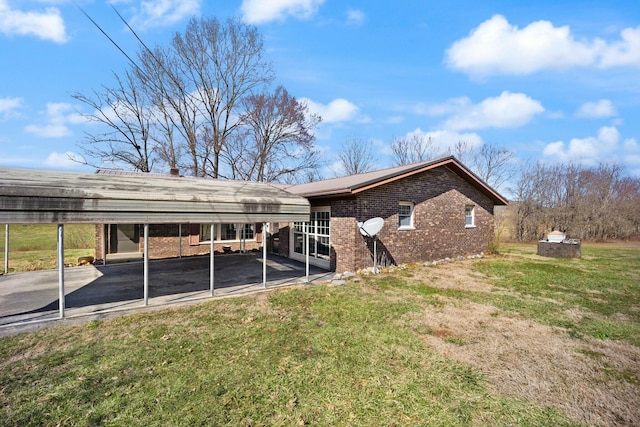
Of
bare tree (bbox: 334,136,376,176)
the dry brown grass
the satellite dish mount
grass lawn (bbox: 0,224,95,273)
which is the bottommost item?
the dry brown grass

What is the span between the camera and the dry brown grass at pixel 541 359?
3.35m

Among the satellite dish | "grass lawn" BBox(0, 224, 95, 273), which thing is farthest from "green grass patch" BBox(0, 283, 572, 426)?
"grass lawn" BBox(0, 224, 95, 273)

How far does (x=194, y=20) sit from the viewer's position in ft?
77.0

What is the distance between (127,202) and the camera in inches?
244

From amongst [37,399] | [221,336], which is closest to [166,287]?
[221,336]

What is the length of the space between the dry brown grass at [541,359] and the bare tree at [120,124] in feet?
80.2

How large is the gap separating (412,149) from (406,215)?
2160 centimetres

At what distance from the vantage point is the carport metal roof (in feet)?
17.7

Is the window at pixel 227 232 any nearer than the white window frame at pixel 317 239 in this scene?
No

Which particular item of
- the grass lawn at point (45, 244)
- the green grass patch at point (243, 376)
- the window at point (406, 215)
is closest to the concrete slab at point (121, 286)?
the green grass patch at point (243, 376)

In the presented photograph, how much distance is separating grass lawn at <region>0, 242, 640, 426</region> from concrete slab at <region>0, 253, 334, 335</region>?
0.74 metres

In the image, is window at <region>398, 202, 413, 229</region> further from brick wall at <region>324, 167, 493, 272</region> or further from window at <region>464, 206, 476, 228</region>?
window at <region>464, 206, 476, 228</region>

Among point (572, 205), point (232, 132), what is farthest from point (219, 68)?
point (572, 205)

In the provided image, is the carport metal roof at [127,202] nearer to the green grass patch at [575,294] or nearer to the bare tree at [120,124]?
the green grass patch at [575,294]
